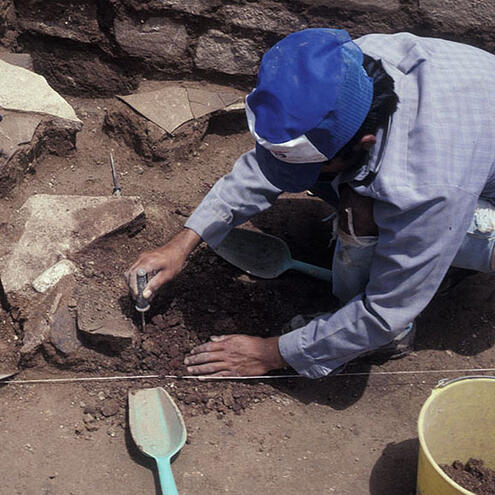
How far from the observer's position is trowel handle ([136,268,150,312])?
2256 millimetres

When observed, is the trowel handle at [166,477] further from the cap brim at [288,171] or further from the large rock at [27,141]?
the large rock at [27,141]

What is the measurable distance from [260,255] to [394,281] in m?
0.87

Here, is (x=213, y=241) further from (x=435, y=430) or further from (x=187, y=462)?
(x=435, y=430)

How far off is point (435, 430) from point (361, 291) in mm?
564

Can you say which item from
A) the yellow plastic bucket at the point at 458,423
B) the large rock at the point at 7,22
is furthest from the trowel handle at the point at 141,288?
the large rock at the point at 7,22

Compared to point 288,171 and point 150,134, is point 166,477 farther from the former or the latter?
point 150,134

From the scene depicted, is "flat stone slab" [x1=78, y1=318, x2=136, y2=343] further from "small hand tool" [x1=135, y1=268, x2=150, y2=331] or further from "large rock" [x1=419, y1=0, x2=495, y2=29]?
"large rock" [x1=419, y1=0, x2=495, y2=29]

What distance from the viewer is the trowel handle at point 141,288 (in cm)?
226

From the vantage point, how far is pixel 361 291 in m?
2.39

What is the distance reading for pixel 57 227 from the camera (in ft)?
8.65

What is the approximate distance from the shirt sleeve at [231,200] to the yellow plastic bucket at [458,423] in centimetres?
101

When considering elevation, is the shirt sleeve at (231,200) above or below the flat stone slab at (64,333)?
above

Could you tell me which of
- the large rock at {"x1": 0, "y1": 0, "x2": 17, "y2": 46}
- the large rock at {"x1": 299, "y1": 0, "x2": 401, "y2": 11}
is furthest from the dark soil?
the large rock at {"x1": 0, "y1": 0, "x2": 17, "y2": 46}

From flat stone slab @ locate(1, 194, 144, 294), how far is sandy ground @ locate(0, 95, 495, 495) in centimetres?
12
